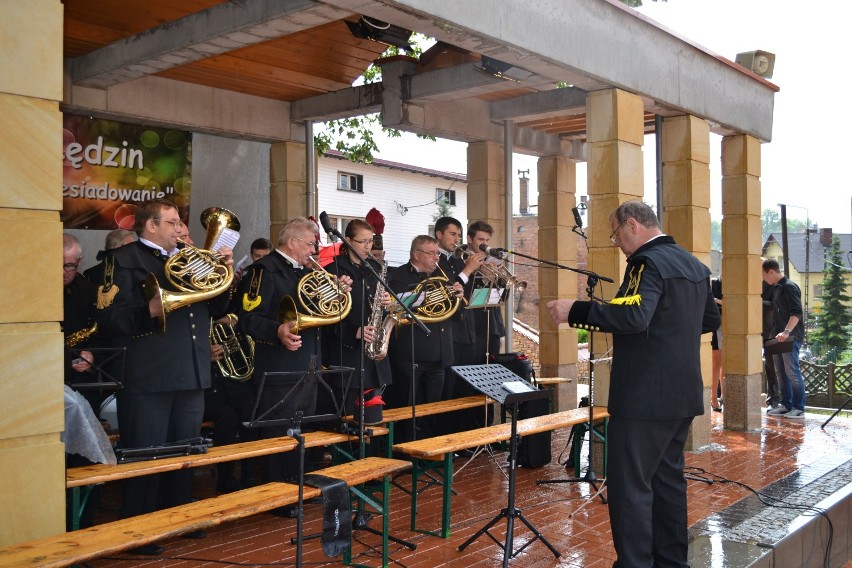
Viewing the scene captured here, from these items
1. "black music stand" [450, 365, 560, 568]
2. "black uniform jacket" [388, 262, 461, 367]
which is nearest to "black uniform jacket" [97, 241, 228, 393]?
"black music stand" [450, 365, 560, 568]

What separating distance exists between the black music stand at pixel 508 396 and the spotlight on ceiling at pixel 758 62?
21.3 feet

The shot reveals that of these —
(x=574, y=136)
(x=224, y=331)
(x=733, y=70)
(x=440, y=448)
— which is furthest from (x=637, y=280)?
(x=574, y=136)

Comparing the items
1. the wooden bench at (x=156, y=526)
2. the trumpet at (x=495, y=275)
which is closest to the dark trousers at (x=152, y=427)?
the wooden bench at (x=156, y=526)

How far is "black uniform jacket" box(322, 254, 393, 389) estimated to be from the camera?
637cm

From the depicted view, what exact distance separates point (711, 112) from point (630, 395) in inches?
208

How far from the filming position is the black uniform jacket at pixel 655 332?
14.2 ft

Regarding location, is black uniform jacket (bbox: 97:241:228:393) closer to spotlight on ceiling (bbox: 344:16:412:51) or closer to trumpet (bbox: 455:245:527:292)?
trumpet (bbox: 455:245:527:292)

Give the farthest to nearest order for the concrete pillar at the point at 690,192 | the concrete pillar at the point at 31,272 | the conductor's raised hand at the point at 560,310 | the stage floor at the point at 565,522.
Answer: the concrete pillar at the point at 690,192 → the stage floor at the point at 565,522 → the conductor's raised hand at the point at 560,310 → the concrete pillar at the point at 31,272

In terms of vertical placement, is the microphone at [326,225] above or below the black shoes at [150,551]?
above

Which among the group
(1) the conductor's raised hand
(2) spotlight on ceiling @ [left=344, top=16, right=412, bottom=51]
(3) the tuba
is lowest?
(1) the conductor's raised hand

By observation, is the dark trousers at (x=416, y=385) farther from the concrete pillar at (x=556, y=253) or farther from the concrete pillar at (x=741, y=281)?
the concrete pillar at (x=741, y=281)

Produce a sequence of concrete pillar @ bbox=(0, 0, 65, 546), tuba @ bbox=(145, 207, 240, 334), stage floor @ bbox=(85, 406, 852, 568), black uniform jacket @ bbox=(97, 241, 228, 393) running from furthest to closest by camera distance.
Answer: stage floor @ bbox=(85, 406, 852, 568)
black uniform jacket @ bbox=(97, 241, 228, 393)
tuba @ bbox=(145, 207, 240, 334)
concrete pillar @ bbox=(0, 0, 65, 546)

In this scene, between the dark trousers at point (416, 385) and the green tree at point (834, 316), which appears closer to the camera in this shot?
the dark trousers at point (416, 385)

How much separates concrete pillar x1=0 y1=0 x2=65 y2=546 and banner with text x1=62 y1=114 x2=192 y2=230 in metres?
4.93
